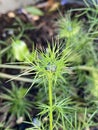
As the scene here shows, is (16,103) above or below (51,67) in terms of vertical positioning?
below

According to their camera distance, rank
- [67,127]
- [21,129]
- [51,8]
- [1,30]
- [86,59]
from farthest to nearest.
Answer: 1. [51,8]
2. [1,30]
3. [86,59]
4. [21,129]
5. [67,127]

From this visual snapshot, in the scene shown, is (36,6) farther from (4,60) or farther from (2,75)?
(2,75)

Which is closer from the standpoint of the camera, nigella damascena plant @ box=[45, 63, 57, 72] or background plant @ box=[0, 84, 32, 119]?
nigella damascena plant @ box=[45, 63, 57, 72]

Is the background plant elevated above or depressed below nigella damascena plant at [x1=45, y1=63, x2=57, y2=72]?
below

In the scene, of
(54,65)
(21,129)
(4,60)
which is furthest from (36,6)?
(54,65)

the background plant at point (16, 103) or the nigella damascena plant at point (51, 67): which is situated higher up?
the nigella damascena plant at point (51, 67)

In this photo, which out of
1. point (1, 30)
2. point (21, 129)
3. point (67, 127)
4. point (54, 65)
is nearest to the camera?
point (54, 65)

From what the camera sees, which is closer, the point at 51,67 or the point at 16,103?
the point at 51,67

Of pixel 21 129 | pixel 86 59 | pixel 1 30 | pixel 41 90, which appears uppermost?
pixel 1 30

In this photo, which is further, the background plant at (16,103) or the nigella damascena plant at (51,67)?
the background plant at (16,103)

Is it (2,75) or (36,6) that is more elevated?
(36,6)

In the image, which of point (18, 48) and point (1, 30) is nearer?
point (18, 48)
